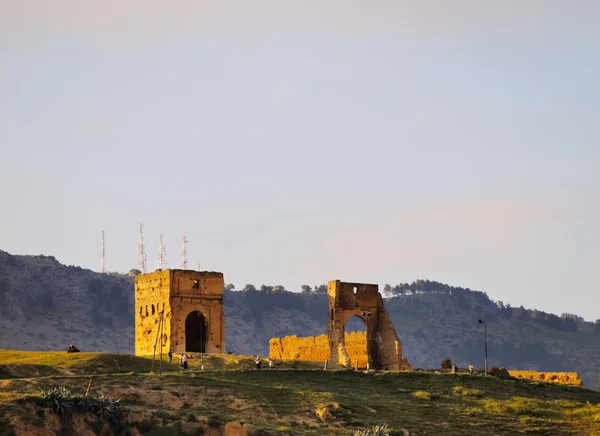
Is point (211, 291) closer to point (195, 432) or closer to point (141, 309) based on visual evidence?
point (141, 309)

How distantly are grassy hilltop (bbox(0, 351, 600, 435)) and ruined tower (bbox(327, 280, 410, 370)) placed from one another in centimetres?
722

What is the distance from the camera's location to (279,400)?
6888 centimetres

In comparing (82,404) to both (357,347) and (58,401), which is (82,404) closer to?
(58,401)

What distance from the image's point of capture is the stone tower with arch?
290 ft

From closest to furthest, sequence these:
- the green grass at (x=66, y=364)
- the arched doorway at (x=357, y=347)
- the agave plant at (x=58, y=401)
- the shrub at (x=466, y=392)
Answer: the agave plant at (x=58, y=401) → the green grass at (x=66, y=364) → the shrub at (x=466, y=392) → the arched doorway at (x=357, y=347)

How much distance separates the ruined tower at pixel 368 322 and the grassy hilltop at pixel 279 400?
722 centimetres

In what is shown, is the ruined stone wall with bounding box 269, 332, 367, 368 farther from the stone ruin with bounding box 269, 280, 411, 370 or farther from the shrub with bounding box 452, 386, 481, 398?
the shrub with bounding box 452, 386, 481, 398

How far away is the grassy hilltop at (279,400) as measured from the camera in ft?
207

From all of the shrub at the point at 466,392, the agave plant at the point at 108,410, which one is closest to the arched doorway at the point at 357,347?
the shrub at the point at 466,392

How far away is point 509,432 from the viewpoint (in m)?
68.4

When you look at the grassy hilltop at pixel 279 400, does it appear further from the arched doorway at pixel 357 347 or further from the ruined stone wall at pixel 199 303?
the arched doorway at pixel 357 347

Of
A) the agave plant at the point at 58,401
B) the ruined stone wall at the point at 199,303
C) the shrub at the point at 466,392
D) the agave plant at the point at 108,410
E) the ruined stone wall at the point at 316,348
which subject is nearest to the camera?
the agave plant at the point at 58,401

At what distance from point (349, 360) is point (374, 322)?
5.03 metres

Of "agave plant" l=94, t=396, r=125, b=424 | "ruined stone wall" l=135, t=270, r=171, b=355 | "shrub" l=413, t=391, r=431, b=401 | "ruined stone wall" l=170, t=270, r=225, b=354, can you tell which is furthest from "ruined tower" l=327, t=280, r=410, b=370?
"agave plant" l=94, t=396, r=125, b=424
